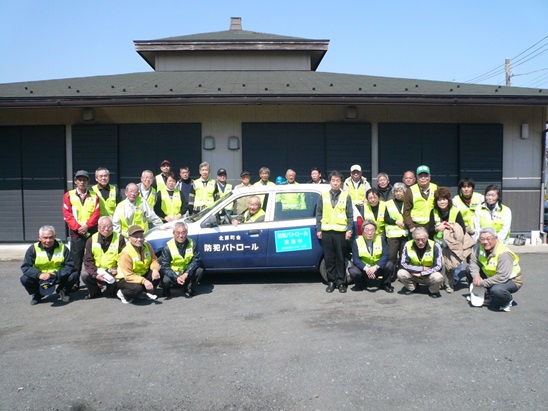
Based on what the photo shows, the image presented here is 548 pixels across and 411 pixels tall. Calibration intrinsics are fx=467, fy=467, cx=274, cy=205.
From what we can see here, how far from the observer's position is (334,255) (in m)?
7.16

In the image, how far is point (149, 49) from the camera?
603 inches

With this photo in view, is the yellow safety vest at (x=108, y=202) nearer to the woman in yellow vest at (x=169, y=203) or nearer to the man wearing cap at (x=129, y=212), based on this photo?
the man wearing cap at (x=129, y=212)

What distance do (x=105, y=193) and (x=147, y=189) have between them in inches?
27.6

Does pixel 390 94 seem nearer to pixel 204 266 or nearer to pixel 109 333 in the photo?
pixel 204 266

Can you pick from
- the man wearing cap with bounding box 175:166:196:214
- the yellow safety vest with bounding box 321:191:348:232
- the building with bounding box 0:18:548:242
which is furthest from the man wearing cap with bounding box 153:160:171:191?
the yellow safety vest with bounding box 321:191:348:232

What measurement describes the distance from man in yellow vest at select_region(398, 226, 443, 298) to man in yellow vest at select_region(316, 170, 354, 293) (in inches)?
35.3

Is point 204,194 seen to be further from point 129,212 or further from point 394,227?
point 394,227

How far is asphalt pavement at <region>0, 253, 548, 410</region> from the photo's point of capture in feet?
12.3

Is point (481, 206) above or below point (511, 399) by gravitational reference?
above

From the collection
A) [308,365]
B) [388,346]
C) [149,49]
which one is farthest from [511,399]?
[149,49]

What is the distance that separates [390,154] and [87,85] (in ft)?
26.4

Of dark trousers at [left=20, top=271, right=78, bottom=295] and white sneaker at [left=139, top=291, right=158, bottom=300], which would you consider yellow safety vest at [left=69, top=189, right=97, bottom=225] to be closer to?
dark trousers at [left=20, top=271, right=78, bottom=295]

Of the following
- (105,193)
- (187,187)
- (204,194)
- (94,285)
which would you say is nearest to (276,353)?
(94,285)

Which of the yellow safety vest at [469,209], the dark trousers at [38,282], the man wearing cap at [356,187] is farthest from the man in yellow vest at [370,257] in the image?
the dark trousers at [38,282]
